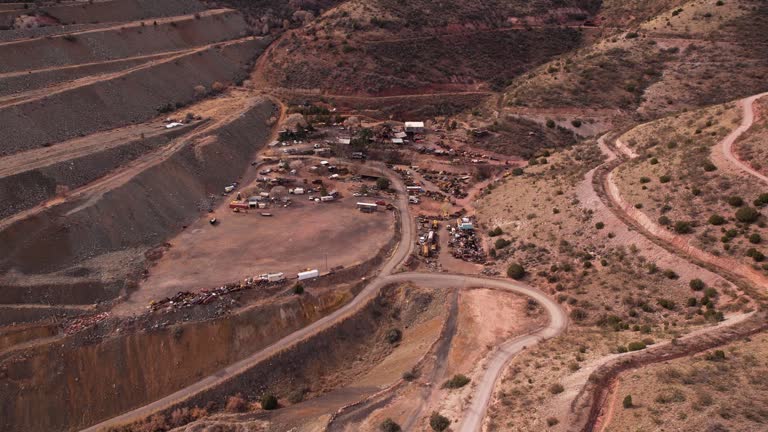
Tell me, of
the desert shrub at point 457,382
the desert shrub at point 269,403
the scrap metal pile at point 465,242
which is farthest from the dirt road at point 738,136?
the desert shrub at point 269,403

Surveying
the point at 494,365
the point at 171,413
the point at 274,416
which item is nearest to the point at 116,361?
the point at 171,413

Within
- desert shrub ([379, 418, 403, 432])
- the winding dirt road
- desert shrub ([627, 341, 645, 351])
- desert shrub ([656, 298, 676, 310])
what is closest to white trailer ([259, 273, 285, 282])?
the winding dirt road

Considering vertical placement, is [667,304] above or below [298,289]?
above

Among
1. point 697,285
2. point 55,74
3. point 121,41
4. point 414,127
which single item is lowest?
point 697,285

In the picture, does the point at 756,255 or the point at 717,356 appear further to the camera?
the point at 756,255

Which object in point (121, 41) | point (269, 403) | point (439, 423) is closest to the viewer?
point (439, 423)

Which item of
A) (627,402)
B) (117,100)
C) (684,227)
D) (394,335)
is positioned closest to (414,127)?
(394,335)

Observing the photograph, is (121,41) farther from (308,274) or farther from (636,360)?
(636,360)

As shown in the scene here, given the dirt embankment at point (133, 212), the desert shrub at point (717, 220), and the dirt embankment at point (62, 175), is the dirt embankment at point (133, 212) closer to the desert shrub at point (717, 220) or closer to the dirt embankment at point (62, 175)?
the dirt embankment at point (62, 175)
